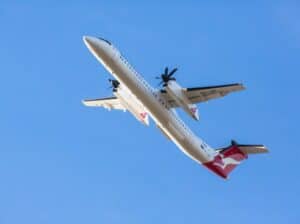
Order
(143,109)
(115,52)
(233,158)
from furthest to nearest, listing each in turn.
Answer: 1. (233,158)
2. (143,109)
3. (115,52)

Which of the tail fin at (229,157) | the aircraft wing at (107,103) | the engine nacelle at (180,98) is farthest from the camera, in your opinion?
the aircraft wing at (107,103)

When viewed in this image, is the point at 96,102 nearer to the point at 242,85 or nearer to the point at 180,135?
the point at 180,135

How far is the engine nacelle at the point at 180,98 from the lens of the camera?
49.8 m

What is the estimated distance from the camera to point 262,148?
172ft

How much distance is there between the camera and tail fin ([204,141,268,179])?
53.1 m

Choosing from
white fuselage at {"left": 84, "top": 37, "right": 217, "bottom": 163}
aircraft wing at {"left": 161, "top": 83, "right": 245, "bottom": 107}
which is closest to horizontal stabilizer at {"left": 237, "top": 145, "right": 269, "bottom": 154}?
white fuselage at {"left": 84, "top": 37, "right": 217, "bottom": 163}

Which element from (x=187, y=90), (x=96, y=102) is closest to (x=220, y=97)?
(x=187, y=90)

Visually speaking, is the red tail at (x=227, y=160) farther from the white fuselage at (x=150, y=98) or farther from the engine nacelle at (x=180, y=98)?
the engine nacelle at (x=180, y=98)

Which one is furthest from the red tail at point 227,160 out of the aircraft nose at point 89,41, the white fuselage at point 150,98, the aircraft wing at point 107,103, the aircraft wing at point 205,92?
the aircraft nose at point 89,41

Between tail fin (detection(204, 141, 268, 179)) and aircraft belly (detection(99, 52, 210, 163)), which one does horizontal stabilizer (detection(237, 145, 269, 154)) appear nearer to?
tail fin (detection(204, 141, 268, 179))

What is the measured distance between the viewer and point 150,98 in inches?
1906

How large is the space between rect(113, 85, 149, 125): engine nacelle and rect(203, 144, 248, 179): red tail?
622 cm

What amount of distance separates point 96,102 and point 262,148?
1414 cm

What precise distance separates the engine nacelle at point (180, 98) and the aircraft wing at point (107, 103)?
741 centimetres
